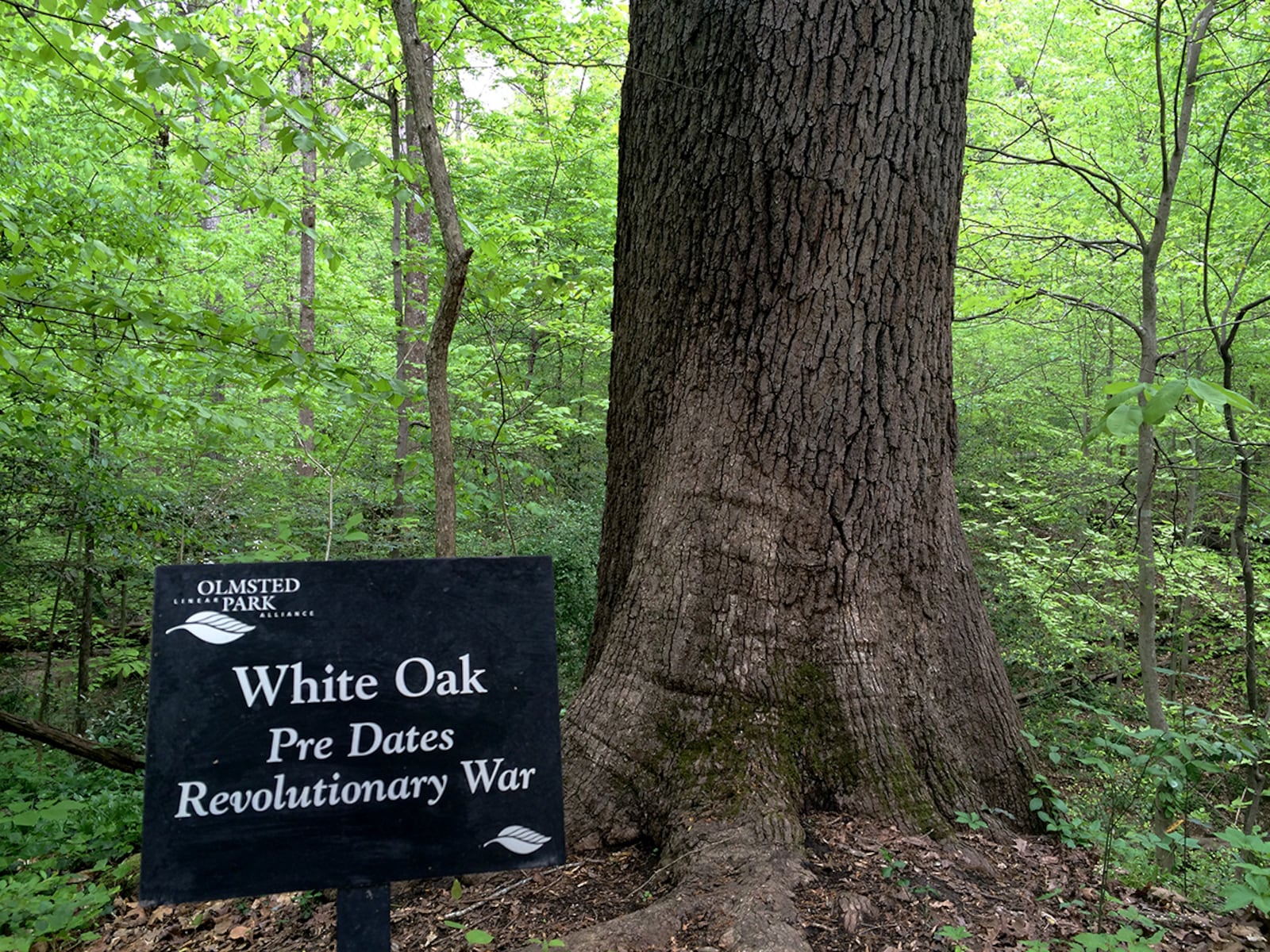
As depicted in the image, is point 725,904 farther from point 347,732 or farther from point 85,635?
point 85,635

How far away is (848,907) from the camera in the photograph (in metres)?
2.04

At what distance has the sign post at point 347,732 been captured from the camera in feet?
4.97

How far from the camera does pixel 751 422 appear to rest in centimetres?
260

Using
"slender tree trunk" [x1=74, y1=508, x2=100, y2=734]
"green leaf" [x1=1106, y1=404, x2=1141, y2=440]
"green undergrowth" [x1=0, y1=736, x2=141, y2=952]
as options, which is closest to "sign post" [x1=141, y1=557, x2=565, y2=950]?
"green leaf" [x1=1106, y1=404, x2=1141, y2=440]

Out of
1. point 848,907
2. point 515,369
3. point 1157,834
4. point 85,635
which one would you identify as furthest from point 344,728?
point 515,369

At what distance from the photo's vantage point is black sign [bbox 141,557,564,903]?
151 centimetres

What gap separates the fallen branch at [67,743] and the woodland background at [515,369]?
0.22 meters

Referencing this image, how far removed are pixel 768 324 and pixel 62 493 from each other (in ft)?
18.7

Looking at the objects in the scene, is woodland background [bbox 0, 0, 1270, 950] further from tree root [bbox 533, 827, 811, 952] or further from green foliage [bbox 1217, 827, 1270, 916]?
tree root [bbox 533, 827, 811, 952]

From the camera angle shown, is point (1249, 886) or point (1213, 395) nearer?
point (1213, 395)

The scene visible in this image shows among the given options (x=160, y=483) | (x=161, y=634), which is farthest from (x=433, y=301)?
(x=161, y=634)

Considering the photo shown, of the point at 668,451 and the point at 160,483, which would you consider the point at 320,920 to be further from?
the point at 160,483

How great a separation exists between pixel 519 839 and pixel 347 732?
42 cm

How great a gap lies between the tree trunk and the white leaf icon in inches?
34.7
